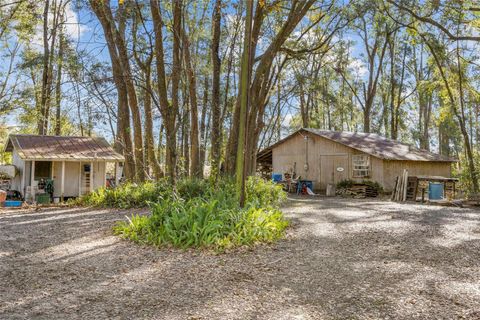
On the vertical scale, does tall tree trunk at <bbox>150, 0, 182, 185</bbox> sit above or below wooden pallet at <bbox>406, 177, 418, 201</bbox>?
above

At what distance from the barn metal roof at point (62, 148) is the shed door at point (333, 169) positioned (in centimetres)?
1134

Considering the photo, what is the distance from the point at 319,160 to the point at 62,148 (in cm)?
1365

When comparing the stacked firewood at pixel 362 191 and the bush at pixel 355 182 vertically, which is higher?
the bush at pixel 355 182

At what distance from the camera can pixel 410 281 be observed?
440cm

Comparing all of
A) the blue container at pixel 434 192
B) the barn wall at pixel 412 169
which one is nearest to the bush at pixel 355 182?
the barn wall at pixel 412 169

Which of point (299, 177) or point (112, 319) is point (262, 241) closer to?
point (112, 319)

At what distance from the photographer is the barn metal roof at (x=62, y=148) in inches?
581

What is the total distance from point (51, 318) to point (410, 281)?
12.8 ft

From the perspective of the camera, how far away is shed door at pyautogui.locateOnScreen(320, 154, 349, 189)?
2039cm

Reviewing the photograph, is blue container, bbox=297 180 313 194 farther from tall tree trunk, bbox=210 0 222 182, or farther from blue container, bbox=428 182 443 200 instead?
tall tree trunk, bbox=210 0 222 182

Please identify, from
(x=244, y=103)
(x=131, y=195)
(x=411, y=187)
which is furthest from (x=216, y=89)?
(x=411, y=187)

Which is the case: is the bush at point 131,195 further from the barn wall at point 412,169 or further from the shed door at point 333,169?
the barn wall at point 412,169

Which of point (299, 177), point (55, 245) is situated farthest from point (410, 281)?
point (299, 177)

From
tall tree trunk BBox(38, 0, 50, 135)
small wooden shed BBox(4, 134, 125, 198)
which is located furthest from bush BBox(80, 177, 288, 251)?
tall tree trunk BBox(38, 0, 50, 135)
